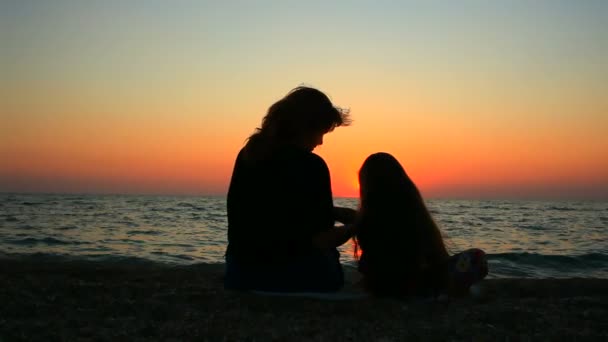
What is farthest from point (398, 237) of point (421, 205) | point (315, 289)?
point (315, 289)

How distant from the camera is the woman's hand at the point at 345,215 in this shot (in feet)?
14.4

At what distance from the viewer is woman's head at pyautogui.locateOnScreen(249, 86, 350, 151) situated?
12.5ft

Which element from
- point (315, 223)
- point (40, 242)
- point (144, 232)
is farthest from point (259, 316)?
point (144, 232)

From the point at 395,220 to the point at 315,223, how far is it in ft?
2.69

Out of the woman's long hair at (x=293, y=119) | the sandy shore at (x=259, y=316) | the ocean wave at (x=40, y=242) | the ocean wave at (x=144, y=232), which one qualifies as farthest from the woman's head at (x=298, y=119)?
the ocean wave at (x=144, y=232)

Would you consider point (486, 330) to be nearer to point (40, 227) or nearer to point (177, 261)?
point (177, 261)

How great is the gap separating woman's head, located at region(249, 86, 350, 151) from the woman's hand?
0.83 m

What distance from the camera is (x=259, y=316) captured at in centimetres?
340

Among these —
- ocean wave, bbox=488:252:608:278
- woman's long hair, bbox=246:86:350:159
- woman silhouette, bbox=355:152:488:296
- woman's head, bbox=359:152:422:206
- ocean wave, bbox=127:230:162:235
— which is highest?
woman's long hair, bbox=246:86:350:159

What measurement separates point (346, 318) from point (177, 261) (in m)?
7.14

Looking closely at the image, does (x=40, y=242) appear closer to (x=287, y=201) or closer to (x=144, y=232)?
(x=144, y=232)

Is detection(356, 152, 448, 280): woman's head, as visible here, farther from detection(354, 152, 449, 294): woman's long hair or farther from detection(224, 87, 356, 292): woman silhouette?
detection(224, 87, 356, 292): woman silhouette

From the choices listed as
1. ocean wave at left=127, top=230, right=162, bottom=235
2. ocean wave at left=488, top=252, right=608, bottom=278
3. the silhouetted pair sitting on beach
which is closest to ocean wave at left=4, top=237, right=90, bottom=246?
ocean wave at left=127, top=230, right=162, bottom=235

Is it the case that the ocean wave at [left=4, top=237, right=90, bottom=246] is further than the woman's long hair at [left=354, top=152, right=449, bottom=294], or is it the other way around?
the ocean wave at [left=4, top=237, right=90, bottom=246]
